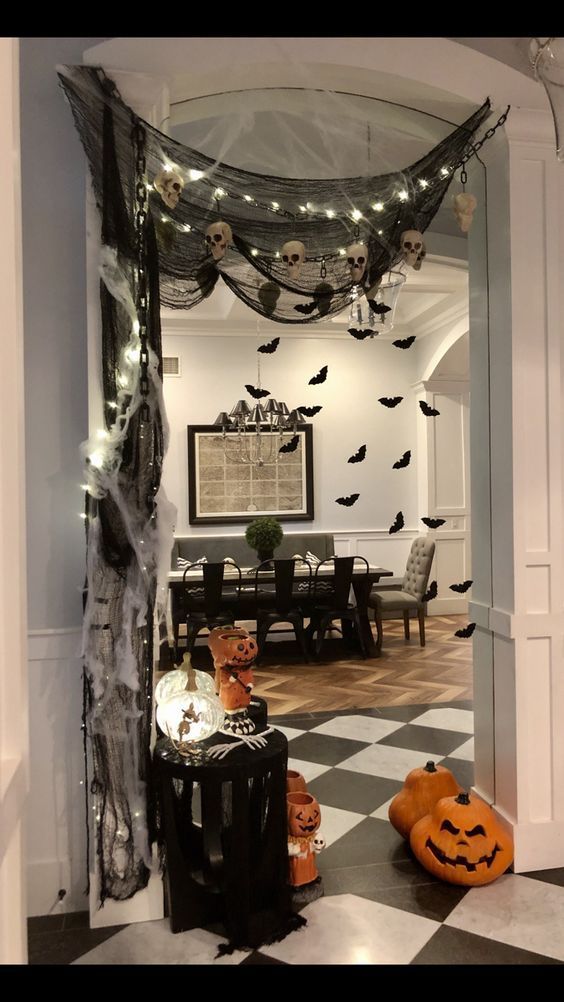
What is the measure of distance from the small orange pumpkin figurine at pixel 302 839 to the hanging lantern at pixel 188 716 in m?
0.43

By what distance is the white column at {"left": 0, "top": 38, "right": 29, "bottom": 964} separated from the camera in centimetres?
77

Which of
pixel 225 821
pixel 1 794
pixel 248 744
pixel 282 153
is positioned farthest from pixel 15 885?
pixel 282 153

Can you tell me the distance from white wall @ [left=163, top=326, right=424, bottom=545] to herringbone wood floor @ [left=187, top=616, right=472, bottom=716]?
1758 millimetres

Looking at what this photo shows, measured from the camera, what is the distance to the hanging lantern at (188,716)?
2.26 metres

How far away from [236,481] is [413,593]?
7.63 feet

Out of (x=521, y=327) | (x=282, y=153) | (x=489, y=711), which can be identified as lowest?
(x=489, y=711)

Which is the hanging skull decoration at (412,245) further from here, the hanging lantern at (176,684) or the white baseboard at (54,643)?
the white baseboard at (54,643)

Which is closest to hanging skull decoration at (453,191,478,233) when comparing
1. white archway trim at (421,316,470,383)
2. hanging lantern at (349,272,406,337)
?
hanging lantern at (349,272,406,337)

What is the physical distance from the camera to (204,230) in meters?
2.50

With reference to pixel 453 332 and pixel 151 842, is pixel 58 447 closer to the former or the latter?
pixel 151 842

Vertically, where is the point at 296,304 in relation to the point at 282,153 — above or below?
below

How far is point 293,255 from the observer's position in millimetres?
2547

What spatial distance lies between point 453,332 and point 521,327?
491 cm

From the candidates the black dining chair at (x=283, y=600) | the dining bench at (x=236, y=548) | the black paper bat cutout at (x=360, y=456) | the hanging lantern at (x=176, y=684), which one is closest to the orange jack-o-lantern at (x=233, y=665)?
the hanging lantern at (x=176, y=684)
